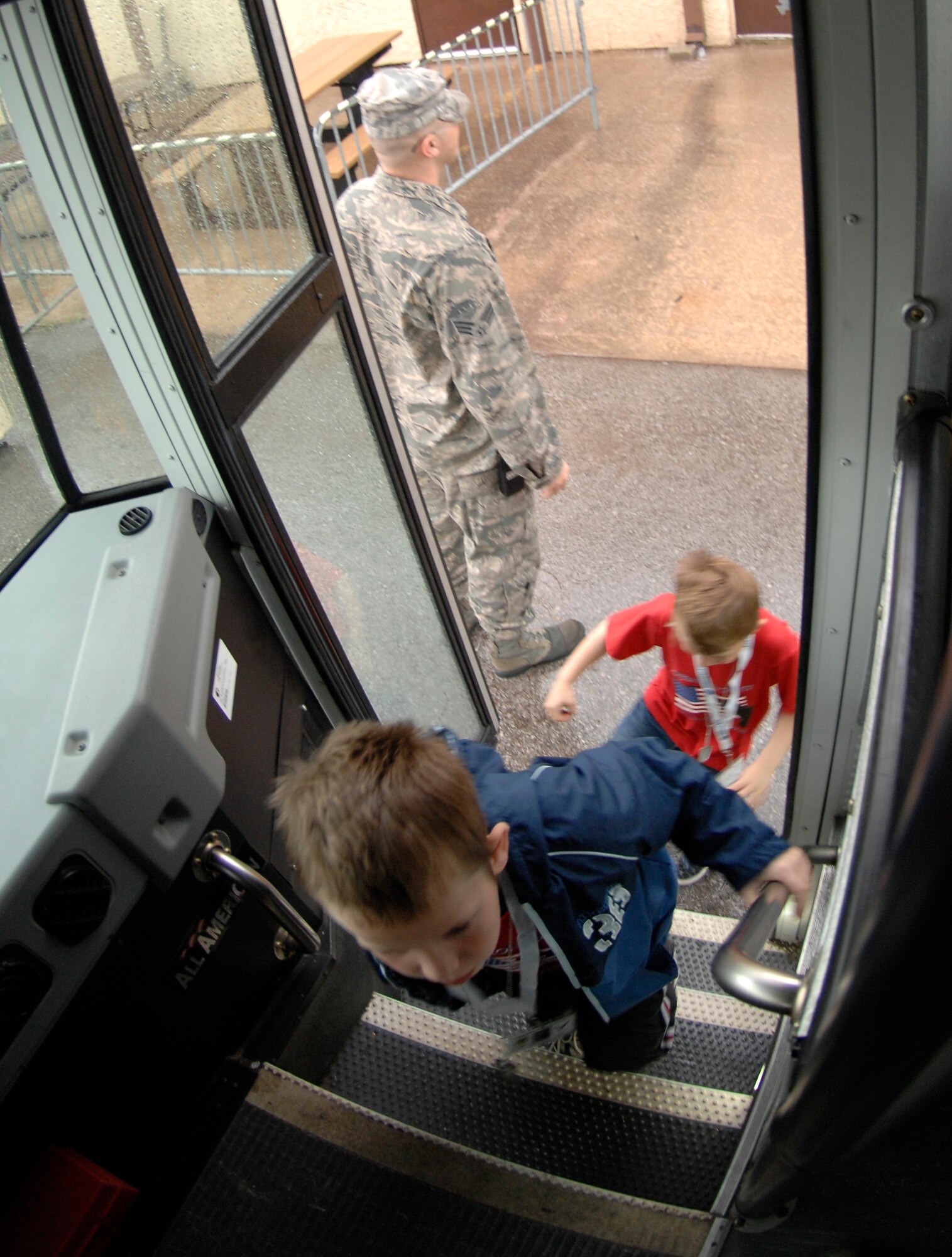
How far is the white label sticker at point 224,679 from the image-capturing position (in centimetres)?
191

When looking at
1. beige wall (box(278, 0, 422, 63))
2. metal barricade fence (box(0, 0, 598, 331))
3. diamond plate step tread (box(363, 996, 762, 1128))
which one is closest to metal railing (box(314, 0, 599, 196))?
beige wall (box(278, 0, 422, 63))

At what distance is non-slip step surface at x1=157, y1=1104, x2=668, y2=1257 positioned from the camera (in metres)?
1.84

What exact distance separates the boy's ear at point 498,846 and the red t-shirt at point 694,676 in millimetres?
954

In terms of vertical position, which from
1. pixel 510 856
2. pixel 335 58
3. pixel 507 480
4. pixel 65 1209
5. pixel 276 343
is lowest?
pixel 65 1209

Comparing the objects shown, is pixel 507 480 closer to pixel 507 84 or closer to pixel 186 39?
pixel 186 39

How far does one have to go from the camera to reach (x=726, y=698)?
7.49 feet

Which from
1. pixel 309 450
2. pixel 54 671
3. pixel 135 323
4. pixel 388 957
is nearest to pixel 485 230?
pixel 309 450

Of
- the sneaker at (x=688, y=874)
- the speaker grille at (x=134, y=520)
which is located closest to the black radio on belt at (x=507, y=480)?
the sneaker at (x=688, y=874)

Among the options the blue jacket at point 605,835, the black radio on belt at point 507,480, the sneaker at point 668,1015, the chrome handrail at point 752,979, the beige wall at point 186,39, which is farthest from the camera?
the black radio on belt at point 507,480

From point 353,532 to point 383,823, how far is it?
1428 mm

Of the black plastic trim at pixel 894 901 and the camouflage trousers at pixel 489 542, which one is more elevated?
the black plastic trim at pixel 894 901

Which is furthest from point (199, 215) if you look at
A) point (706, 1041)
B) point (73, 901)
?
point (706, 1041)

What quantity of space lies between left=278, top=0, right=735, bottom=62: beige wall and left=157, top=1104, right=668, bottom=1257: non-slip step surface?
808cm

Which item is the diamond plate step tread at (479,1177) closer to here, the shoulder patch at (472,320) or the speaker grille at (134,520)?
the speaker grille at (134,520)
